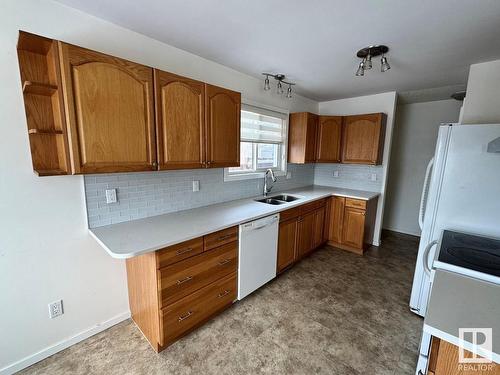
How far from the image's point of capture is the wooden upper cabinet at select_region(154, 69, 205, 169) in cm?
168

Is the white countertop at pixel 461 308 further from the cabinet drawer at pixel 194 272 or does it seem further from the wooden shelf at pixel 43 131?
the wooden shelf at pixel 43 131

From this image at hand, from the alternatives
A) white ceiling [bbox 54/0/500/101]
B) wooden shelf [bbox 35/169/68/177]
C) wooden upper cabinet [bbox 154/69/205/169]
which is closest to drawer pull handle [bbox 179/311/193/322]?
wooden upper cabinet [bbox 154/69/205/169]

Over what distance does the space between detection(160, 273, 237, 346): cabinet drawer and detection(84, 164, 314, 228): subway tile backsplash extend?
82cm

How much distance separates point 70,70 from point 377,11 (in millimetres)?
1962

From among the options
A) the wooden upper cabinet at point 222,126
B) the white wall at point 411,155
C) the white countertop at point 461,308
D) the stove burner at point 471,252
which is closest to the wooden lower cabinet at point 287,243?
the wooden upper cabinet at point 222,126

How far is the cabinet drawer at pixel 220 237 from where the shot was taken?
182 cm

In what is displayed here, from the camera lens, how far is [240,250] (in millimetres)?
2117

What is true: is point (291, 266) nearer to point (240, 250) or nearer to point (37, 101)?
point (240, 250)

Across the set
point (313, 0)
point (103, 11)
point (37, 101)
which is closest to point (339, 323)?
point (313, 0)

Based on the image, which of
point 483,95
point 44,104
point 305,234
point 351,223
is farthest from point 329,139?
point 44,104

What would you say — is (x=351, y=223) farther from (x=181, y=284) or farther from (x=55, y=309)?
(x=55, y=309)

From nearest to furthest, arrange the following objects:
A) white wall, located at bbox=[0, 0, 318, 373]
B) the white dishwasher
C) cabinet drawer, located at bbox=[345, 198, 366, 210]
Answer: white wall, located at bbox=[0, 0, 318, 373]
the white dishwasher
cabinet drawer, located at bbox=[345, 198, 366, 210]

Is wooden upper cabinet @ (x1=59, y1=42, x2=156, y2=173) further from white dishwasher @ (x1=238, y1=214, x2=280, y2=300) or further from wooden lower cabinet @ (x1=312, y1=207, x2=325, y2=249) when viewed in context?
wooden lower cabinet @ (x1=312, y1=207, x2=325, y2=249)

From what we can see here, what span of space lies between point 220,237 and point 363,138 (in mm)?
2845
